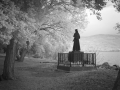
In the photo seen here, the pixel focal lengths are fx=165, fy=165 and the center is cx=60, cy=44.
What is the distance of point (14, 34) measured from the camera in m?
Answer: 10.2

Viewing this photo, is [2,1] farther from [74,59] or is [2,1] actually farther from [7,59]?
[74,59]

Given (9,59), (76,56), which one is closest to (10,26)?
(9,59)

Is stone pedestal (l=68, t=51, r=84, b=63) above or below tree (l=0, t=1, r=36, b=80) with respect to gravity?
below

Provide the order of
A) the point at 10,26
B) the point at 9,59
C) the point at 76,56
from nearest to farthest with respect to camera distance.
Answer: the point at 10,26 → the point at 9,59 → the point at 76,56

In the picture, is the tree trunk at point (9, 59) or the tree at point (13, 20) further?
the tree trunk at point (9, 59)

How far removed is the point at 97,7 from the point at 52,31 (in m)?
12.1

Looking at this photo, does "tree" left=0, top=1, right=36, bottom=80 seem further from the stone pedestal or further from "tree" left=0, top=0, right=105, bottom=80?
the stone pedestal

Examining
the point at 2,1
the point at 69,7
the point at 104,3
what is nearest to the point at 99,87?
the point at 104,3

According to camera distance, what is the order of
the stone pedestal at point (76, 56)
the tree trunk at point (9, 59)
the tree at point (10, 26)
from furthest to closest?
1. the stone pedestal at point (76, 56)
2. the tree trunk at point (9, 59)
3. the tree at point (10, 26)

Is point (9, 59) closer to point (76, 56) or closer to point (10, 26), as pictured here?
point (10, 26)

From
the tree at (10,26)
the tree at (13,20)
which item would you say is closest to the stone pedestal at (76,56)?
the tree at (13,20)

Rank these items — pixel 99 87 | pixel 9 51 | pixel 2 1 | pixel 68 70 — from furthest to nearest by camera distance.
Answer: pixel 68 70, pixel 9 51, pixel 2 1, pixel 99 87

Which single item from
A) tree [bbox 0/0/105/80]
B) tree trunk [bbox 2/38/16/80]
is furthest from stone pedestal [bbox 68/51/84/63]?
tree trunk [bbox 2/38/16/80]

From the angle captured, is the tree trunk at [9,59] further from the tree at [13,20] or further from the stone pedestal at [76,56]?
the stone pedestal at [76,56]
